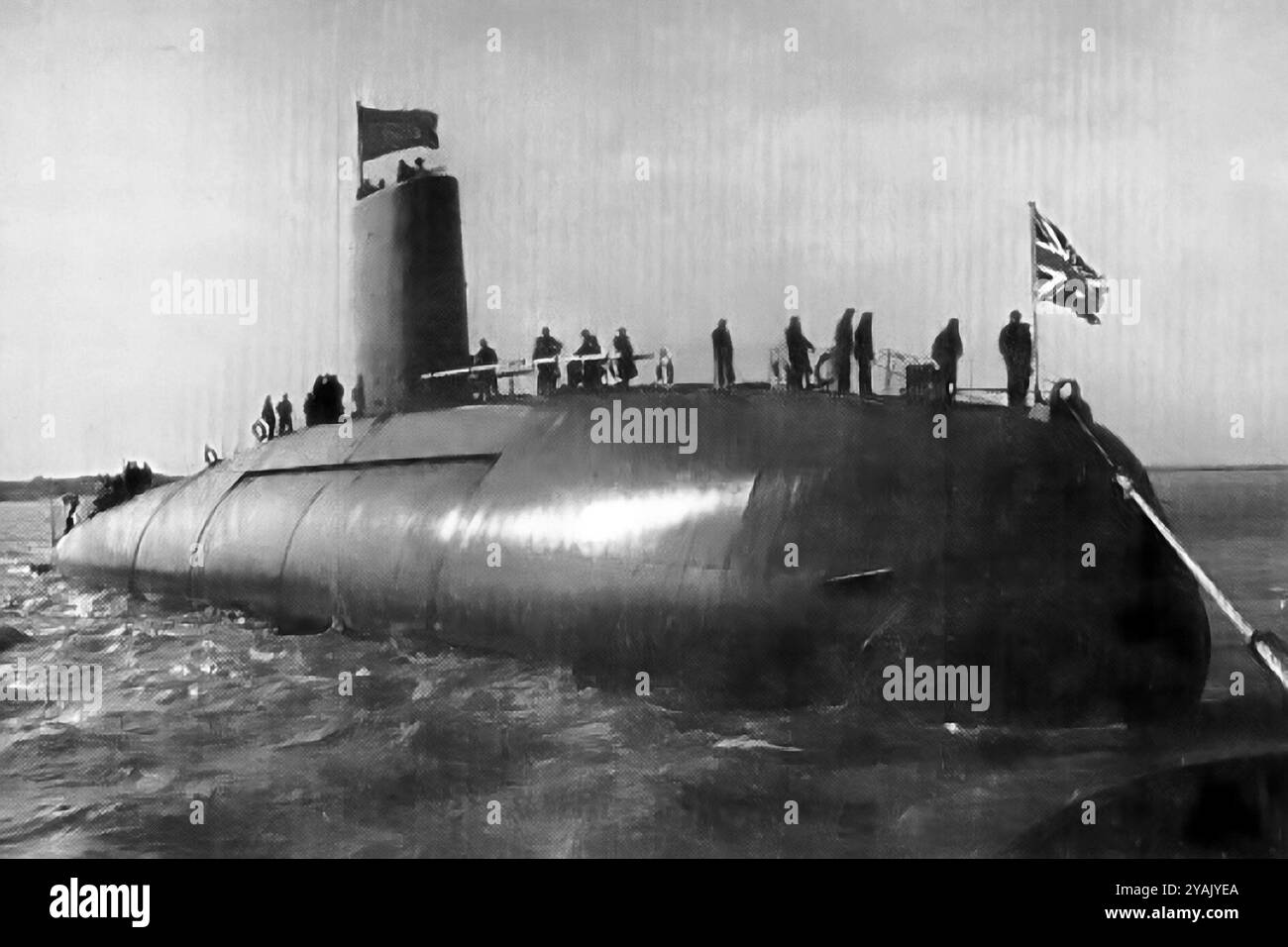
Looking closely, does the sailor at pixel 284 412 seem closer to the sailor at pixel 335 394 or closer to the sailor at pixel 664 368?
the sailor at pixel 335 394

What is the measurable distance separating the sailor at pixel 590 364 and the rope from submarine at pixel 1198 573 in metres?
4.51

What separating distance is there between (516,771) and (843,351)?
3982 millimetres

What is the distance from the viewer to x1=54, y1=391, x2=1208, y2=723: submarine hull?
24.5ft

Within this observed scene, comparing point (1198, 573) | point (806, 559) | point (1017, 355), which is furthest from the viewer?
point (1017, 355)

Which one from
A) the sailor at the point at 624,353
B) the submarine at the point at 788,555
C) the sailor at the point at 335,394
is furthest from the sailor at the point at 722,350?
the sailor at the point at 335,394

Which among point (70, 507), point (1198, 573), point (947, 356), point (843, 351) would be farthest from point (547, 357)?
point (70, 507)

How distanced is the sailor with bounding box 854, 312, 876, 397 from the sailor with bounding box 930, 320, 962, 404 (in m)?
0.66

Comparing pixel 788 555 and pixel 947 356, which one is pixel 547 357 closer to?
pixel 947 356

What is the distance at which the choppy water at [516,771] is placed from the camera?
6.99 m

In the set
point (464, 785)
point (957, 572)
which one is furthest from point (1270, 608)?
point (464, 785)

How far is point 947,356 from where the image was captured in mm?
8898
